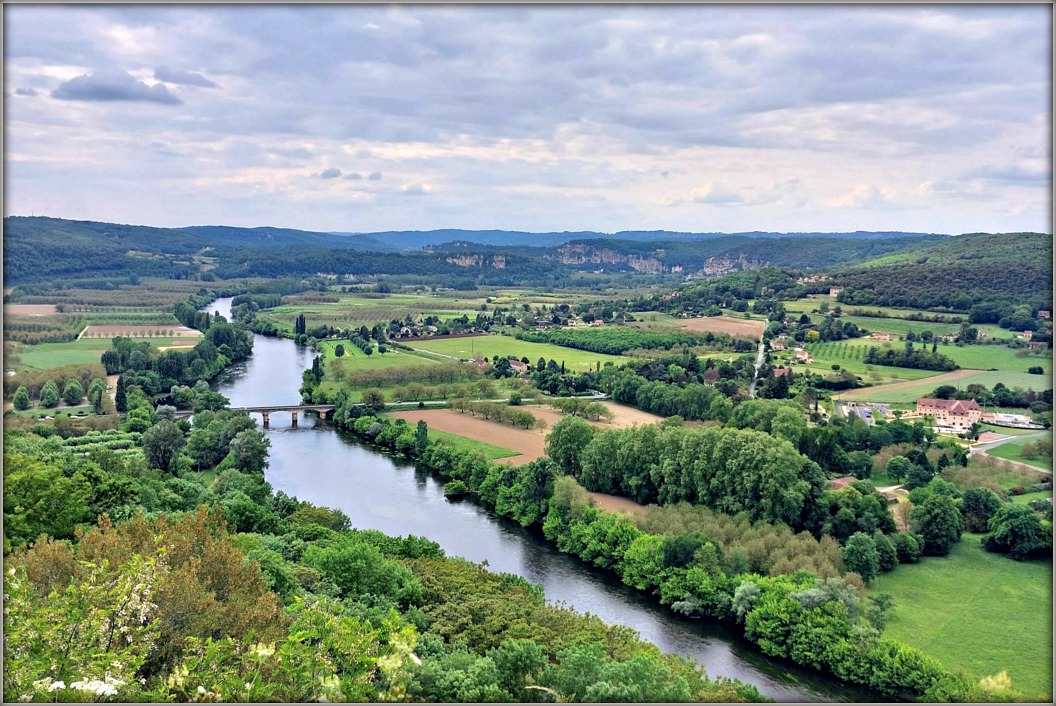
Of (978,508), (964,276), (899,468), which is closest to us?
(978,508)

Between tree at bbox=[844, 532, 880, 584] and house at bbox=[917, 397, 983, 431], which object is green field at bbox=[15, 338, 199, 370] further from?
house at bbox=[917, 397, 983, 431]

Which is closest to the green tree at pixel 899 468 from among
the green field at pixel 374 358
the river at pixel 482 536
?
the river at pixel 482 536

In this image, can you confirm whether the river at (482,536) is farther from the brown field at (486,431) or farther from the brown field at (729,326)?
the brown field at (729,326)

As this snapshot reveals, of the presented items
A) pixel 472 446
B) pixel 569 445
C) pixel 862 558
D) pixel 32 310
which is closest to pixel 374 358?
pixel 472 446

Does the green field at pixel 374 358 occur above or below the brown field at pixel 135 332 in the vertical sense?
below

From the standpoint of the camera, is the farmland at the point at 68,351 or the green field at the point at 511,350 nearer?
the farmland at the point at 68,351

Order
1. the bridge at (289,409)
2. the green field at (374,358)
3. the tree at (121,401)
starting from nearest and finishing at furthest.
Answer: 1. the tree at (121,401)
2. the bridge at (289,409)
3. the green field at (374,358)

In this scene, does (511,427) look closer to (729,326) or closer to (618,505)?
(618,505)

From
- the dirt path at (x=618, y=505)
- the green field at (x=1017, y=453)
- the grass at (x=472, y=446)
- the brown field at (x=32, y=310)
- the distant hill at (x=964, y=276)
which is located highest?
the distant hill at (x=964, y=276)
